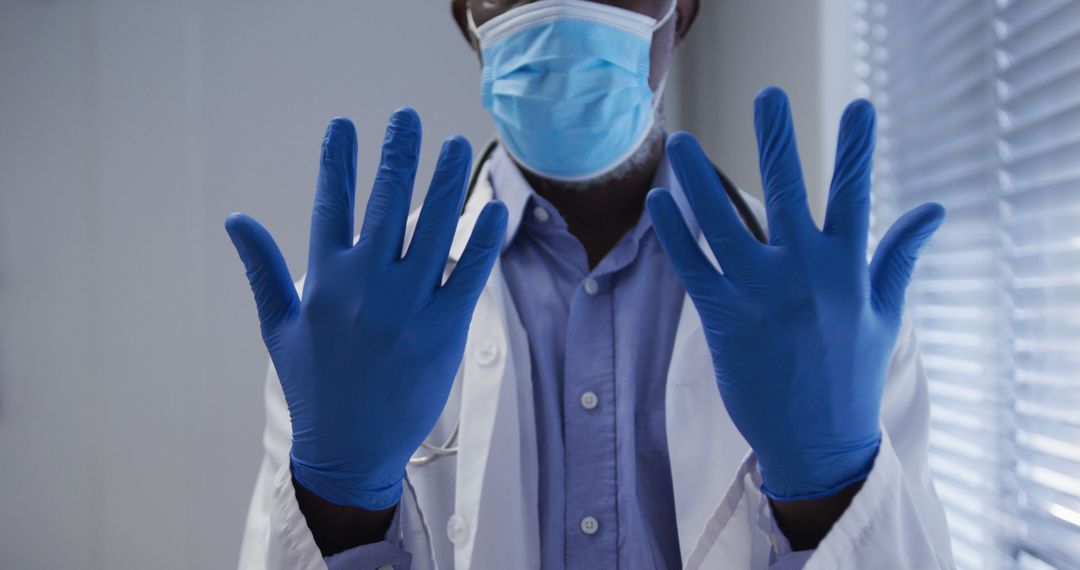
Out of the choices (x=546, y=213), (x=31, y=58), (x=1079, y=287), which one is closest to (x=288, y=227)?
(x=31, y=58)

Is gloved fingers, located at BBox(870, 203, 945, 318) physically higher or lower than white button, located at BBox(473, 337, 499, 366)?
higher

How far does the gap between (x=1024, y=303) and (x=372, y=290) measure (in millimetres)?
884

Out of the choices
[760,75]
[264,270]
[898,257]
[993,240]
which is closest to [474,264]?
[264,270]

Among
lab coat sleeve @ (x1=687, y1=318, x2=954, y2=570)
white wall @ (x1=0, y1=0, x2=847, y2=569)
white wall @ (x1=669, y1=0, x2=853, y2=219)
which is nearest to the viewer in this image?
lab coat sleeve @ (x1=687, y1=318, x2=954, y2=570)

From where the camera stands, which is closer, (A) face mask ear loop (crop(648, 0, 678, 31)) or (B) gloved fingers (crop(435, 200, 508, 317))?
(B) gloved fingers (crop(435, 200, 508, 317))

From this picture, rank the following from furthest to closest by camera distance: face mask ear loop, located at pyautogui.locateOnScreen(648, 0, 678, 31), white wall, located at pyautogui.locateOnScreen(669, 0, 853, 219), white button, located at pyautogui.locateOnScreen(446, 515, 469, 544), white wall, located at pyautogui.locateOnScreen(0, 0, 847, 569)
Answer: white wall, located at pyautogui.locateOnScreen(0, 0, 847, 569) → white wall, located at pyautogui.locateOnScreen(669, 0, 853, 219) → face mask ear loop, located at pyautogui.locateOnScreen(648, 0, 678, 31) → white button, located at pyautogui.locateOnScreen(446, 515, 469, 544)

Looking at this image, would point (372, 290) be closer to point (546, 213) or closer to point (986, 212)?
point (546, 213)

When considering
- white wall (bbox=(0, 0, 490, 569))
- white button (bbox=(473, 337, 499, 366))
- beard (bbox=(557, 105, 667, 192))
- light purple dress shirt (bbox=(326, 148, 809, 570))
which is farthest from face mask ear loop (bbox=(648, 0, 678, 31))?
white wall (bbox=(0, 0, 490, 569))

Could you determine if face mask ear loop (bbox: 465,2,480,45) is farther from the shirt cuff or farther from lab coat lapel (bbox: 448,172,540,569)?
the shirt cuff

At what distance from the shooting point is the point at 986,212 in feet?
3.34

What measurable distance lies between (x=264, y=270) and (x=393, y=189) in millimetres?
145

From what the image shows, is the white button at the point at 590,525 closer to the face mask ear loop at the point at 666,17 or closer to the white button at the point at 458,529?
the white button at the point at 458,529

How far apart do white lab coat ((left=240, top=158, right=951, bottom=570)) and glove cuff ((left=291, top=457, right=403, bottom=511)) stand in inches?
1.4

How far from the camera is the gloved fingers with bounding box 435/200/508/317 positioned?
648 millimetres
